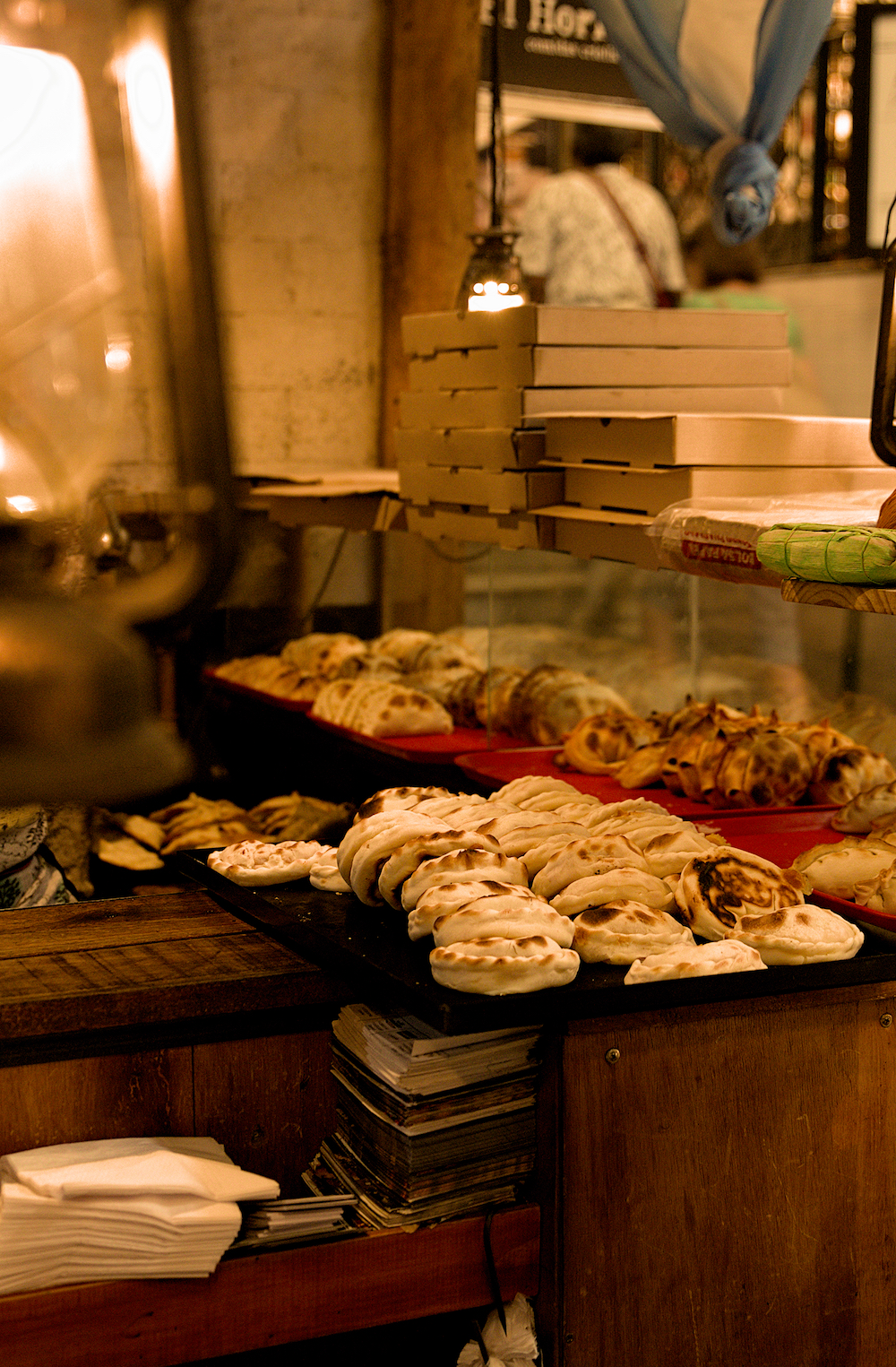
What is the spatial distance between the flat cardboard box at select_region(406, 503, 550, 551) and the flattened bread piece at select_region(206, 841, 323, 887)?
47.3 inches

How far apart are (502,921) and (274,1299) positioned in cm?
56

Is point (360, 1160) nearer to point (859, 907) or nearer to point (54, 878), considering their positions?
point (859, 907)

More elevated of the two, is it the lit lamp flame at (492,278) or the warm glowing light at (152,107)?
the warm glowing light at (152,107)

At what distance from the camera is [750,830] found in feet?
9.79

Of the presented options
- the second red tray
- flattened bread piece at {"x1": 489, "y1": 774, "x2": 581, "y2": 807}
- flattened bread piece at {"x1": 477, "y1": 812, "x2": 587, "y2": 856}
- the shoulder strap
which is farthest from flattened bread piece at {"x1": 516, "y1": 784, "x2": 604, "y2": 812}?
the shoulder strap

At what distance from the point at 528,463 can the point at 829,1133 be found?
187 centimetres

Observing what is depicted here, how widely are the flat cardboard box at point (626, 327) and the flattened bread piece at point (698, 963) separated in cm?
184

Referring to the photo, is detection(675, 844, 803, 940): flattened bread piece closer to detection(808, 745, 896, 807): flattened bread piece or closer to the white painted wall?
detection(808, 745, 896, 807): flattened bread piece

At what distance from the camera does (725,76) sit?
13.2 ft

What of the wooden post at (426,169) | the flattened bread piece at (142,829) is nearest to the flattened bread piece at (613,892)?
the flattened bread piece at (142,829)

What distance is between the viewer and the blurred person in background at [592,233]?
620cm

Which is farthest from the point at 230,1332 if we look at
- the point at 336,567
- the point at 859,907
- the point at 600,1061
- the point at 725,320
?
the point at 336,567

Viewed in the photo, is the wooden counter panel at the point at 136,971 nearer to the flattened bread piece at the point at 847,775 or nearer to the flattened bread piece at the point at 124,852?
the flattened bread piece at the point at 847,775

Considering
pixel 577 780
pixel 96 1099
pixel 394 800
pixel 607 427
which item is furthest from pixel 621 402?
pixel 96 1099
